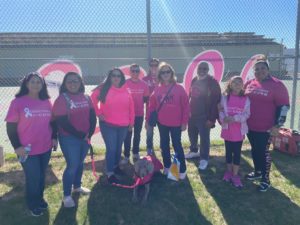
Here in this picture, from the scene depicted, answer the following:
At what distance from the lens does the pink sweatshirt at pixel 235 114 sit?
4633 millimetres

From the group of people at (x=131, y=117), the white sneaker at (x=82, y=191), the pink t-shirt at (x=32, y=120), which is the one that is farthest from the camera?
the white sneaker at (x=82, y=191)

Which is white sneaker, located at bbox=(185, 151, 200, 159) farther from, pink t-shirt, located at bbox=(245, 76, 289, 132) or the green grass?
pink t-shirt, located at bbox=(245, 76, 289, 132)

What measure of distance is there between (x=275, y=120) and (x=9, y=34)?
5.41 meters

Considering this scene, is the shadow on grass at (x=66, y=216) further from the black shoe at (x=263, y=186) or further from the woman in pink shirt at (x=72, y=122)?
the black shoe at (x=263, y=186)

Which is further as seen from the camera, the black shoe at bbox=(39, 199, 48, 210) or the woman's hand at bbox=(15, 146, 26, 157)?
the black shoe at bbox=(39, 199, 48, 210)

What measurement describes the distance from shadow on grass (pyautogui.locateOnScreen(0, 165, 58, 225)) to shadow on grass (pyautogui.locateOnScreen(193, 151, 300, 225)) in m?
2.46

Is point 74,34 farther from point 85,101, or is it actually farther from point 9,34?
point 85,101

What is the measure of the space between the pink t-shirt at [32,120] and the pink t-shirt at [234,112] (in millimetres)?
2697

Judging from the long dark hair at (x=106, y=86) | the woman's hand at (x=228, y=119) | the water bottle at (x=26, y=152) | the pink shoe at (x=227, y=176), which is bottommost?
the pink shoe at (x=227, y=176)

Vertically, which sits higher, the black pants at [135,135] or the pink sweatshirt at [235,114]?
the pink sweatshirt at [235,114]

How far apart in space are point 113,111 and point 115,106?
8 cm

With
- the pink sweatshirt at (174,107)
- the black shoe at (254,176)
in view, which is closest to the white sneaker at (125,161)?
the pink sweatshirt at (174,107)

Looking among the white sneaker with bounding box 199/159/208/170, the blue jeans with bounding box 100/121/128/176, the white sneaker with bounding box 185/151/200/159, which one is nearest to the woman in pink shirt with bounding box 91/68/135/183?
the blue jeans with bounding box 100/121/128/176

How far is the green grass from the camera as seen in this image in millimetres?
3932
